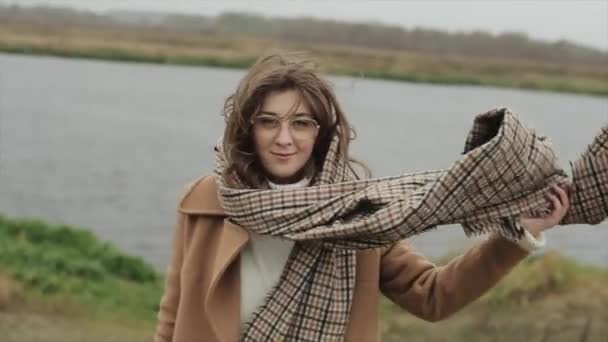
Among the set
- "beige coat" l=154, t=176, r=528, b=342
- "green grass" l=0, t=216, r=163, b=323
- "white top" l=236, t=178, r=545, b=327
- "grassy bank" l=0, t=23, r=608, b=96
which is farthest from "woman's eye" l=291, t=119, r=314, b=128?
"grassy bank" l=0, t=23, r=608, b=96

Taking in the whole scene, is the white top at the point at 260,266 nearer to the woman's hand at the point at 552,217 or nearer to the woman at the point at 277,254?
the woman at the point at 277,254

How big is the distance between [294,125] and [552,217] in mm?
505

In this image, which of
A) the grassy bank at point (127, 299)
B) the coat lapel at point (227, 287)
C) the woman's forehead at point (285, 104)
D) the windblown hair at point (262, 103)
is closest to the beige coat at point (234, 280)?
the coat lapel at point (227, 287)

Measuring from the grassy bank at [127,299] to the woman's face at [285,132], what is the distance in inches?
113

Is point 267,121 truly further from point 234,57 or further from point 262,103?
point 234,57

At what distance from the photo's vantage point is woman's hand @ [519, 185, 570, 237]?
1869mm

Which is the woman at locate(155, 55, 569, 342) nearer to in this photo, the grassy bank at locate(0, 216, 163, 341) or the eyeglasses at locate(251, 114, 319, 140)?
the eyeglasses at locate(251, 114, 319, 140)

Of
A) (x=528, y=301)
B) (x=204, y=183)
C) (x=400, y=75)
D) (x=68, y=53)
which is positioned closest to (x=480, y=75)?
(x=400, y=75)

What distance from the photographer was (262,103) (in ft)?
6.65

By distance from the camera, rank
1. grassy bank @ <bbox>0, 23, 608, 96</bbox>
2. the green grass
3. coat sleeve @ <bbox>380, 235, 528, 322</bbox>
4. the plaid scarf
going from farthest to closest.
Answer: grassy bank @ <bbox>0, 23, 608, 96</bbox>
the green grass
coat sleeve @ <bbox>380, 235, 528, 322</bbox>
the plaid scarf

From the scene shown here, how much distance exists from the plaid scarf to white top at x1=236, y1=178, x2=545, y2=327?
0.03 metres

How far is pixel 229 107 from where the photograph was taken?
2.09 meters

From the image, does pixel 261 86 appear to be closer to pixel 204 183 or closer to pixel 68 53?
pixel 204 183

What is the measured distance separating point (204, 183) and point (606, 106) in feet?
48.4
